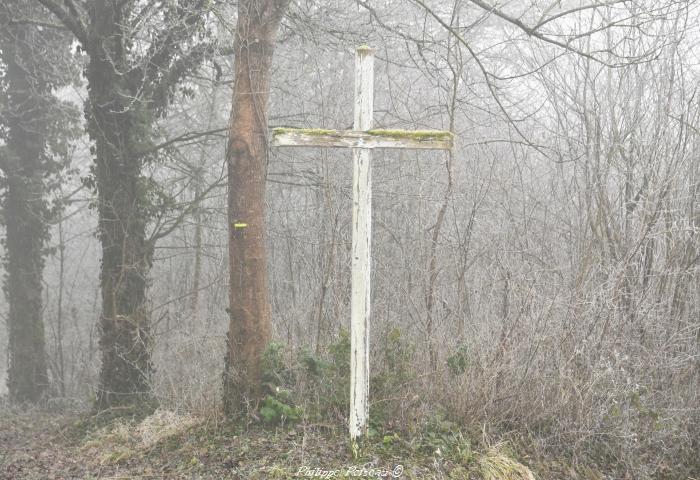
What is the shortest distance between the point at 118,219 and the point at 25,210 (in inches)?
199

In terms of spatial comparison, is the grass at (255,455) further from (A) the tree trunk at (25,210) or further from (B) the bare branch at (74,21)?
(A) the tree trunk at (25,210)

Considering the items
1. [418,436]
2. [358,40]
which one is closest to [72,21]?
[358,40]

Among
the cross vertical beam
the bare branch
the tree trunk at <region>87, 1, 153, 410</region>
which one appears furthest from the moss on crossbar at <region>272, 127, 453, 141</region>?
the bare branch

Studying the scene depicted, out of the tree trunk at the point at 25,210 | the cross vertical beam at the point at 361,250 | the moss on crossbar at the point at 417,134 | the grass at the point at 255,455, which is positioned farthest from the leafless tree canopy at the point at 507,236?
the tree trunk at the point at 25,210

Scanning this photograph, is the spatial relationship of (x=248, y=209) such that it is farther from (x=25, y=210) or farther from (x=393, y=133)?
(x=25, y=210)

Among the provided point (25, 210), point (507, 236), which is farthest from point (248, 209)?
point (25, 210)

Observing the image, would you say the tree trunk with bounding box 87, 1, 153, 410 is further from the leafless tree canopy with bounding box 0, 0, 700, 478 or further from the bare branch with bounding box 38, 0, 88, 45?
the bare branch with bounding box 38, 0, 88, 45

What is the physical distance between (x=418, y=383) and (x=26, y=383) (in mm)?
9813

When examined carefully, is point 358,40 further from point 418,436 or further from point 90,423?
point 90,423

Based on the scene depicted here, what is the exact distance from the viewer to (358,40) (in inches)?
345

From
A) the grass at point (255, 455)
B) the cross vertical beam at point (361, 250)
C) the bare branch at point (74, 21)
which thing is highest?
the bare branch at point (74, 21)

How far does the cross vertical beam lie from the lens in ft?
18.3

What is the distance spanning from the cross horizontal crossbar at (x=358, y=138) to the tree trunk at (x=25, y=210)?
28.2 feet

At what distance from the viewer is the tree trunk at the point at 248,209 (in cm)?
683
